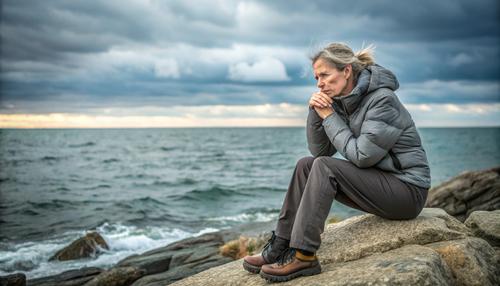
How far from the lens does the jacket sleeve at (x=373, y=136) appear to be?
4.83m

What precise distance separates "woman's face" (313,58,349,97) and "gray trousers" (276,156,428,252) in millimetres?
834

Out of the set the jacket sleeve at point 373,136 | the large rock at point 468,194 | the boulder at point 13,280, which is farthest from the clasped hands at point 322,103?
the large rock at point 468,194

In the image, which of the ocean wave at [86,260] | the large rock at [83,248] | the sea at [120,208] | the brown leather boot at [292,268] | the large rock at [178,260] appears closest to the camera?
the brown leather boot at [292,268]

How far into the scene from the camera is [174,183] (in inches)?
1359

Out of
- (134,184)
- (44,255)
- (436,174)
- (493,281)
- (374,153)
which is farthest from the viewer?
(436,174)

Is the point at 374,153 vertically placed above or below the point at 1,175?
above

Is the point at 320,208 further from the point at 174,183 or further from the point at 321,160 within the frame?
the point at 174,183

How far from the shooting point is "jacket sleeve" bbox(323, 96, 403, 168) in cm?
483

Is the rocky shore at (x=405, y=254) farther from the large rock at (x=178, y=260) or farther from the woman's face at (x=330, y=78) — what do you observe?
the large rock at (x=178, y=260)

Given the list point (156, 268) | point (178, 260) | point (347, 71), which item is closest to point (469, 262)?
point (347, 71)

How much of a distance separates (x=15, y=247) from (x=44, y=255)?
1.85 metres

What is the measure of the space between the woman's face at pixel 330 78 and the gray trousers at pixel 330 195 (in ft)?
2.74

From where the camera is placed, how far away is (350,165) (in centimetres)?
499

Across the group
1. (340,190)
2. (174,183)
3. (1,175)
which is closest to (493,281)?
(340,190)
